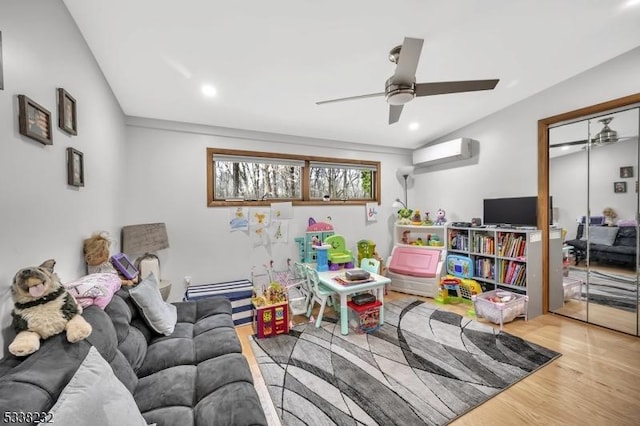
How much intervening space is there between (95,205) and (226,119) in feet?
5.51

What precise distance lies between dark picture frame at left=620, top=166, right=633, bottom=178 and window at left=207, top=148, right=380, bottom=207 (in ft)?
9.18

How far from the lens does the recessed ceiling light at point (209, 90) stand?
8.06 ft

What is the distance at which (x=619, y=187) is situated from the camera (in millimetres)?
2635

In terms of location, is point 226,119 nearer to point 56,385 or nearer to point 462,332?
point 56,385

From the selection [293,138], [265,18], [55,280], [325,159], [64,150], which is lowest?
[55,280]

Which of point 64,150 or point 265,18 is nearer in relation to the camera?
point 64,150

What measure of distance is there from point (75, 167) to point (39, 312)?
98cm

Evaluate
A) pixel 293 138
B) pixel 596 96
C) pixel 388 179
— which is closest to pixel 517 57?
pixel 596 96

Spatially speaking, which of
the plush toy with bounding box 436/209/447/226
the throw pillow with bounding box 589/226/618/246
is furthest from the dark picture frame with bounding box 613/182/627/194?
the plush toy with bounding box 436/209/447/226

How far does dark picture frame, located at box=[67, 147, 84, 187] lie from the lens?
1.54 meters

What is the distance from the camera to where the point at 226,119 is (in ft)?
10.2

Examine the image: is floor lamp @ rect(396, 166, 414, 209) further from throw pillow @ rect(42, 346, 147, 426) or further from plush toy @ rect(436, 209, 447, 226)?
throw pillow @ rect(42, 346, 147, 426)

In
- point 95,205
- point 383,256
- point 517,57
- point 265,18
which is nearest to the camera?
Answer: point 265,18

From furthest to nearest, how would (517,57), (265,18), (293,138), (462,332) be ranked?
(293,138) → (462,332) → (517,57) → (265,18)
